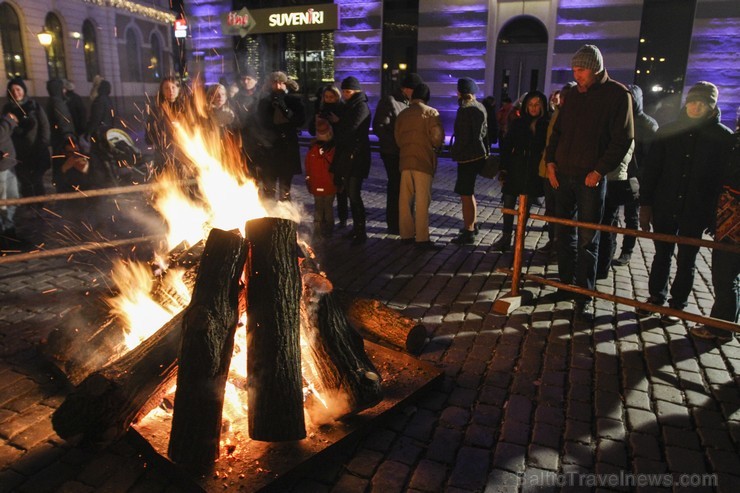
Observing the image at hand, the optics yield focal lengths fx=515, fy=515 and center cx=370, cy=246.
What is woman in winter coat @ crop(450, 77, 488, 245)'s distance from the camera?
719 cm

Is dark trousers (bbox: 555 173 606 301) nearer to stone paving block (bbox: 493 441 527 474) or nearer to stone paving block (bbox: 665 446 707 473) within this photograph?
stone paving block (bbox: 665 446 707 473)

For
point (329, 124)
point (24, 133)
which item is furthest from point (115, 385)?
point (24, 133)

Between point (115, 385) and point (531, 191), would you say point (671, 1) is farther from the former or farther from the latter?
point (115, 385)

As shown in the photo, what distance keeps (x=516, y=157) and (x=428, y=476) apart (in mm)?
5248

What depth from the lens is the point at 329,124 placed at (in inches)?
311

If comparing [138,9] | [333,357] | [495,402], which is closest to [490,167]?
[495,402]

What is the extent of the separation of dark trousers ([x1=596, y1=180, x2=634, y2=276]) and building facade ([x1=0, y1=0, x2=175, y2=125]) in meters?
25.1

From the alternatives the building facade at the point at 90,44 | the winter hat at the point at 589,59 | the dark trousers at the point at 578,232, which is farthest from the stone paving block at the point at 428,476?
the building facade at the point at 90,44

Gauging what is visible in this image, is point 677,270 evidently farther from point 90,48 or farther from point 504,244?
point 90,48

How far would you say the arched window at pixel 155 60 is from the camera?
36875mm

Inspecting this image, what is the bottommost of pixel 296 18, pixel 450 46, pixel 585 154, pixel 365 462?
pixel 365 462

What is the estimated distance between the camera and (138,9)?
3419cm

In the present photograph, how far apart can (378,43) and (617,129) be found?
15.9 meters

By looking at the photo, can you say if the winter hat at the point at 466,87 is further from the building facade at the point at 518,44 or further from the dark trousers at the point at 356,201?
the building facade at the point at 518,44
